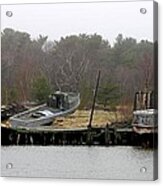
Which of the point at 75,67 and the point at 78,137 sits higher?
the point at 75,67

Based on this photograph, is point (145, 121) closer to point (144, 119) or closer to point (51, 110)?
point (144, 119)

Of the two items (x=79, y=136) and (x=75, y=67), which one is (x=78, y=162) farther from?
(x=75, y=67)

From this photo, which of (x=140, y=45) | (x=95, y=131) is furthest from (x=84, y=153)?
(x=140, y=45)

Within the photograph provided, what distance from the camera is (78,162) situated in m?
1.35

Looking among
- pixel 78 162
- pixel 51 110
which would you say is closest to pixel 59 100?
pixel 51 110

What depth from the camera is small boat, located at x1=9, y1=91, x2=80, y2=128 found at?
1367 millimetres

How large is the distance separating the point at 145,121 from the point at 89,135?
130 mm

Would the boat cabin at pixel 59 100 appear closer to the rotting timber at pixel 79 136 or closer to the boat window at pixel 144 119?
the rotting timber at pixel 79 136

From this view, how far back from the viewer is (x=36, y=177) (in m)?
1.38

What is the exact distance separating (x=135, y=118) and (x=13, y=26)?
35cm

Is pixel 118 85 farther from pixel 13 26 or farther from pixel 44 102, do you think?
pixel 13 26

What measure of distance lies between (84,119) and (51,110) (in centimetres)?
8

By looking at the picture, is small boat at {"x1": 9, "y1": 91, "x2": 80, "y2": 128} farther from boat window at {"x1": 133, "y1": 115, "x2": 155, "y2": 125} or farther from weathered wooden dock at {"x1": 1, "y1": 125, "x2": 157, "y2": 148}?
boat window at {"x1": 133, "y1": 115, "x2": 155, "y2": 125}

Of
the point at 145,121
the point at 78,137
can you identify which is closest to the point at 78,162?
the point at 78,137
